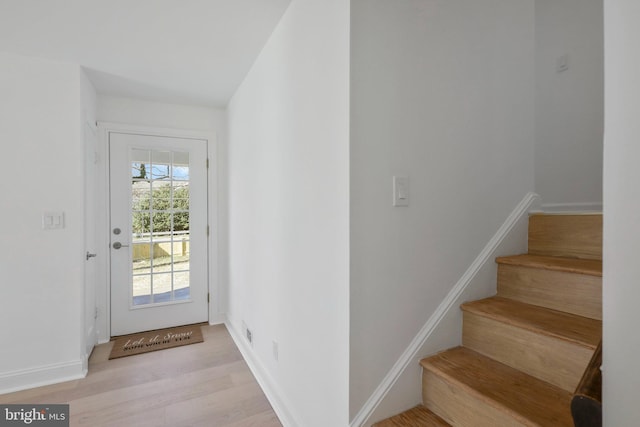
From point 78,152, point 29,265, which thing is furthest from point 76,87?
point 29,265

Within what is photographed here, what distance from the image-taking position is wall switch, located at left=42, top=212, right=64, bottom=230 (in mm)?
2297

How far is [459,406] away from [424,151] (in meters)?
1.06

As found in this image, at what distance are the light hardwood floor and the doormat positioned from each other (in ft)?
0.32

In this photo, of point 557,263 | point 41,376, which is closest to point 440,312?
point 557,263

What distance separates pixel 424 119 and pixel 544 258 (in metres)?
1.00

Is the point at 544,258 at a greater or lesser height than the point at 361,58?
lesser

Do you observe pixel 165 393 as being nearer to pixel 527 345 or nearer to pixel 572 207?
pixel 527 345

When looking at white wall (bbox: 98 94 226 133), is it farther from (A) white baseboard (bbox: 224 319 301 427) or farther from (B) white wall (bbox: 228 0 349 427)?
(A) white baseboard (bbox: 224 319 301 427)

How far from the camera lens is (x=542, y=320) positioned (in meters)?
1.30

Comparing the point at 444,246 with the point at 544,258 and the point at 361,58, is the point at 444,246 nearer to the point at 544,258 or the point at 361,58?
the point at 544,258

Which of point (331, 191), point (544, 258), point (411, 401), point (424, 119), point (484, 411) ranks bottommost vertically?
point (411, 401)

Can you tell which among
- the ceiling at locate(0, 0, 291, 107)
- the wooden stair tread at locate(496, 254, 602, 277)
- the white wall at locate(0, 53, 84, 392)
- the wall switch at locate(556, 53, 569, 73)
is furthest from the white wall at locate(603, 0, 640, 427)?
the white wall at locate(0, 53, 84, 392)

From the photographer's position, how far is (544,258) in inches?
63.4

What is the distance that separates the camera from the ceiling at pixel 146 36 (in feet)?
5.60
